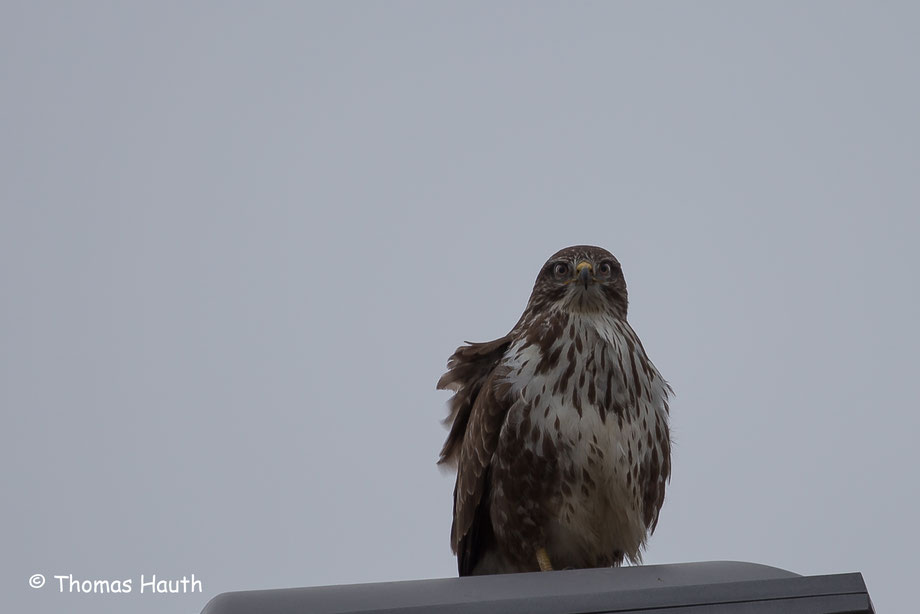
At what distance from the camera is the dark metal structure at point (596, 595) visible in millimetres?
1788

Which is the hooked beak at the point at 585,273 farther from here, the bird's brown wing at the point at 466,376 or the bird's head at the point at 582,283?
the bird's brown wing at the point at 466,376

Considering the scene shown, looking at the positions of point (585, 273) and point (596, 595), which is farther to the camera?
point (585, 273)

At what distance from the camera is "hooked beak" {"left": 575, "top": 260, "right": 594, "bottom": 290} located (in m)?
3.02

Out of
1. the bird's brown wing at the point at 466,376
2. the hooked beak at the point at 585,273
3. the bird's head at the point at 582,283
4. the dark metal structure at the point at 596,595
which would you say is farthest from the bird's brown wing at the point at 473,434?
the dark metal structure at the point at 596,595

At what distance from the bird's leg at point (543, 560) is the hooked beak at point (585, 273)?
36.9 inches

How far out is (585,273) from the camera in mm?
3012

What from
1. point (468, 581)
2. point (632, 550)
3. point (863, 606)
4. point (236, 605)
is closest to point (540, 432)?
point (632, 550)

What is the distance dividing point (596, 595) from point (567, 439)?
36.9 inches

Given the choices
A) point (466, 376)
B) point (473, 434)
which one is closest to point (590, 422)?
point (473, 434)

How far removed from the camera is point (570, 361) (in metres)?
2.90

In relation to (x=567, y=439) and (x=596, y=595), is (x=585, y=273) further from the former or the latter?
(x=596, y=595)

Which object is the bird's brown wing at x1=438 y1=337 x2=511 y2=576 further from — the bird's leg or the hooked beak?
the hooked beak

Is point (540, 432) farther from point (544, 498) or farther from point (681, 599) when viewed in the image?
point (681, 599)

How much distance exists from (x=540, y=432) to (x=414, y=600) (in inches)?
43.4
